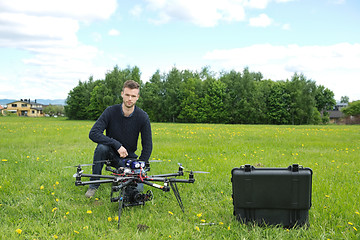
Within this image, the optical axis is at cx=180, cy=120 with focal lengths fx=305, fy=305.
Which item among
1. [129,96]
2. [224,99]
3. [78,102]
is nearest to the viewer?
[129,96]

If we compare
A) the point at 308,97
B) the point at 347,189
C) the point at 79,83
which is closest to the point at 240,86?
the point at 308,97

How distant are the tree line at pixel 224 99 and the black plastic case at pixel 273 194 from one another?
50721 mm

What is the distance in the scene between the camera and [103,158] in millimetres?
5199

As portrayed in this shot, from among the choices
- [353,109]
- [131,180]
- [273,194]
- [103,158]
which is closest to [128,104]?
[103,158]

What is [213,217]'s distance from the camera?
13.9 feet

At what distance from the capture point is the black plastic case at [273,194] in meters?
3.50

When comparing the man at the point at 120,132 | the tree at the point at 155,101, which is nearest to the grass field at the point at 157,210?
the man at the point at 120,132

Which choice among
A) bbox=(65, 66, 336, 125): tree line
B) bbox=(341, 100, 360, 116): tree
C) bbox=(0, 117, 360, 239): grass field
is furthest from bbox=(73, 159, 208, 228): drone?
bbox=(341, 100, 360, 116): tree

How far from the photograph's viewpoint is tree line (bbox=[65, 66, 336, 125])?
53.8 meters

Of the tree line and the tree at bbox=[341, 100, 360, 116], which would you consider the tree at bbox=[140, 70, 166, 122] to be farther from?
the tree at bbox=[341, 100, 360, 116]

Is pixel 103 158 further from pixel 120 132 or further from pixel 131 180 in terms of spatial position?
pixel 131 180

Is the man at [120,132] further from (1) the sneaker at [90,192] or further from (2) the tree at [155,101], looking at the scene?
(2) the tree at [155,101]

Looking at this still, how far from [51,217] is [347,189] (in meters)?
4.82

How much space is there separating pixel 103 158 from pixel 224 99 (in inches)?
2089
